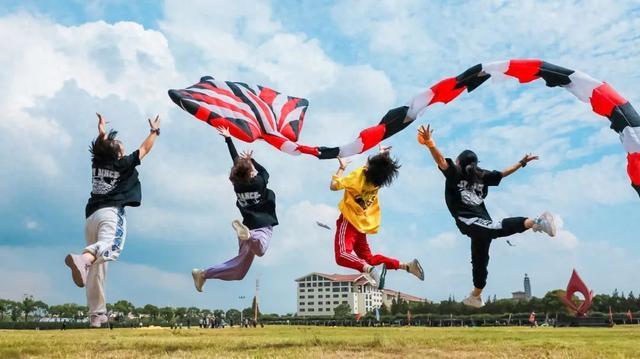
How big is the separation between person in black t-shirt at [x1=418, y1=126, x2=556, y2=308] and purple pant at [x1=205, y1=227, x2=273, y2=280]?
3139 mm

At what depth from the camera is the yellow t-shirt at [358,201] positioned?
35.7ft

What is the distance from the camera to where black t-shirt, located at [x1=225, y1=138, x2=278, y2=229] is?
10539 mm

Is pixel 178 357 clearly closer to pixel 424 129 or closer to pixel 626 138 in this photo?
pixel 424 129

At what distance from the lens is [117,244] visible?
29.8 feet

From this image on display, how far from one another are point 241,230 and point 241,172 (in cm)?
109

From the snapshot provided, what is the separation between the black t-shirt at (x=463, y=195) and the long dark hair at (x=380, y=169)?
3.70 ft

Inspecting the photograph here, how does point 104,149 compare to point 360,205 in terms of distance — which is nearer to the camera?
point 104,149

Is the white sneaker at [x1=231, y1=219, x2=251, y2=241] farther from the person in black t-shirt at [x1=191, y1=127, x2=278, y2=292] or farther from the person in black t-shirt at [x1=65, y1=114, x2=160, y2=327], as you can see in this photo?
the person in black t-shirt at [x1=65, y1=114, x2=160, y2=327]

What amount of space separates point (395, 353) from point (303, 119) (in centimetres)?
504

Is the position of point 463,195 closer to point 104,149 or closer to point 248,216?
point 248,216

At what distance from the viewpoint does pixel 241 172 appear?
34.4 ft

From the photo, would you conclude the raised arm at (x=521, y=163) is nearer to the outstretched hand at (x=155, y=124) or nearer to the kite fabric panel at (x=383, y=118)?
the kite fabric panel at (x=383, y=118)

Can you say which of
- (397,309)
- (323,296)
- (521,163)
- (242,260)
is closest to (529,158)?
(521,163)

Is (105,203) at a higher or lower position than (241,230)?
higher
